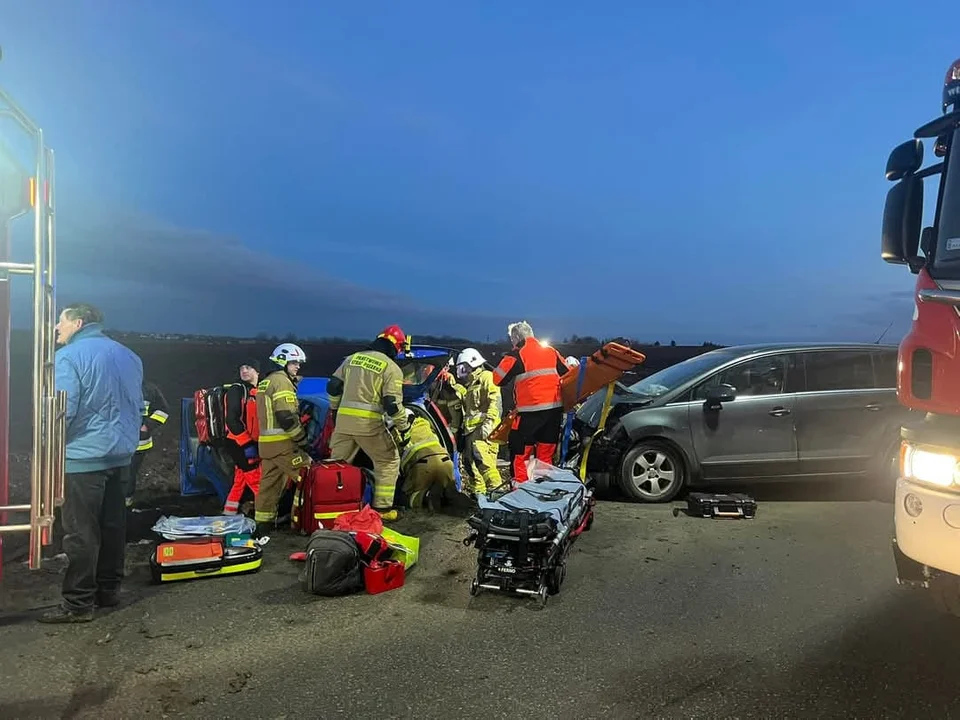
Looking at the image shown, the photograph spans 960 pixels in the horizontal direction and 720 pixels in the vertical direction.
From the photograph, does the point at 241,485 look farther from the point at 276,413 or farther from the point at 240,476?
→ the point at 276,413

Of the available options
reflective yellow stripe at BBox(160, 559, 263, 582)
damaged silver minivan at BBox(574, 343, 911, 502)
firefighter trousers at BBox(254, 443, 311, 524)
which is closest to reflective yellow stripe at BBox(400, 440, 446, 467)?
firefighter trousers at BBox(254, 443, 311, 524)

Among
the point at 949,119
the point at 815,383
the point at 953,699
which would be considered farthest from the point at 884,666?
the point at 815,383

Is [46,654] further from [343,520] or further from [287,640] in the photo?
[343,520]

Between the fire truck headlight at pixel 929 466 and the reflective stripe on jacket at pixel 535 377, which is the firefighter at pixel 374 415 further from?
the fire truck headlight at pixel 929 466

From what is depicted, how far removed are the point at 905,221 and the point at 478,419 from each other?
4.75 metres

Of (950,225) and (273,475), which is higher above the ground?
(950,225)

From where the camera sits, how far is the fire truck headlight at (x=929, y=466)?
301 centimetres

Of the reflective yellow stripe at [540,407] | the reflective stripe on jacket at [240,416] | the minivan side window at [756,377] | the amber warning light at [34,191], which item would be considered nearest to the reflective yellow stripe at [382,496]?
the reflective stripe on jacket at [240,416]

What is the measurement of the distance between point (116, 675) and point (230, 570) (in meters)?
1.53

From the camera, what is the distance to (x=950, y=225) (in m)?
3.62

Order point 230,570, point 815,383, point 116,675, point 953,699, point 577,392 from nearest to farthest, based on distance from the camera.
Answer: point 953,699 < point 116,675 < point 230,570 < point 577,392 < point 815,383

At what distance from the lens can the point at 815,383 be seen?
7340mm

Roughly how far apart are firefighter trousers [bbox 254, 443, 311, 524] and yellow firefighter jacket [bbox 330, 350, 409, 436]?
0.50 metres

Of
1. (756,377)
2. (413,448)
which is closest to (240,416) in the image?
(413,448)
